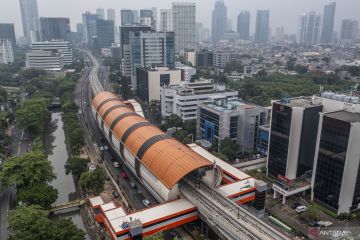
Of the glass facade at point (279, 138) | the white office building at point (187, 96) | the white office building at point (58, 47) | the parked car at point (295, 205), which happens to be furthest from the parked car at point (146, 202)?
the white office building at point (58, 47)

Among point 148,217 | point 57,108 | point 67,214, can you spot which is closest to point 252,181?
point 148,217

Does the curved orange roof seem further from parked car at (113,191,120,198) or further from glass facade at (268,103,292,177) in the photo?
glass facade at (268,103,292,177)

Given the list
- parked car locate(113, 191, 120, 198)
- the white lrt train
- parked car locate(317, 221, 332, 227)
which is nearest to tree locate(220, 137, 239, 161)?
the white lrt train

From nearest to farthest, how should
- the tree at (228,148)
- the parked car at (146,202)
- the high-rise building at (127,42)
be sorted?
the parked car at (146,202), the tree at (228,148), the high-rise building at (127,42)

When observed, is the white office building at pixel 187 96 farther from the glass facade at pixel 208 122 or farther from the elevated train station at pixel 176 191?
the elevated train station at pixel 176 191

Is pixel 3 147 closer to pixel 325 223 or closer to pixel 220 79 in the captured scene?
pixel 325 223
